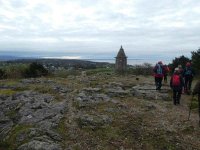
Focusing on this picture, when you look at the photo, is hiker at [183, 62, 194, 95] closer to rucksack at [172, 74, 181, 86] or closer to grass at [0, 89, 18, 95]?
rucksack at [172, 74, 181, 86]

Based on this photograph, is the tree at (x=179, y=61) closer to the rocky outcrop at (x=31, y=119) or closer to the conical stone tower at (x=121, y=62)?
the conical stone tower at (x=121, y=62)

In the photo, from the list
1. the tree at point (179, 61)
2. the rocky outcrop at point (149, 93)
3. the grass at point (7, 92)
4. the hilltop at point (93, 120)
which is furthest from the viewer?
the tree at point (179, 61)

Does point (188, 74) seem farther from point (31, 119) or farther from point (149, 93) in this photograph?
point (31, 119)

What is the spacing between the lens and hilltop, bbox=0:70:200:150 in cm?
1231

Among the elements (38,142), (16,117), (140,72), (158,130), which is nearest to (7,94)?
(16,117)

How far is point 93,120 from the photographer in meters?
14.0

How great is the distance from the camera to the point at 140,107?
1636 cm

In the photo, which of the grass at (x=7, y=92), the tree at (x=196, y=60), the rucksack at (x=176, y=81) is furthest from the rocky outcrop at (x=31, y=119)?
the tree at (x=196, y=60)

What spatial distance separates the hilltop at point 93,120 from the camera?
40.4ft

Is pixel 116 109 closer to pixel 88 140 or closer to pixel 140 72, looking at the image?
pixel 88 140

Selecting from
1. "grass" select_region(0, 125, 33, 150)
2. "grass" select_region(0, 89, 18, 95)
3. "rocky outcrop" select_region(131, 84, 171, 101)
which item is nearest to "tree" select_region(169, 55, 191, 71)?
"rocky outcrop" select_region(131, 84, 171, 101)

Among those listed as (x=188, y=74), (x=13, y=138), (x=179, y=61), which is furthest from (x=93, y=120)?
(x=179, y=61)

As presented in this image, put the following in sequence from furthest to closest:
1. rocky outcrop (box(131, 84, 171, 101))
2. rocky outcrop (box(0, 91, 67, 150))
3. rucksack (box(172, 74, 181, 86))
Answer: rocky outcrop (box(131, 84, 171, 101))
rucksack (box(172, 74, 181, 86))
rocky outcrop (box(0, 91, 67, 150))

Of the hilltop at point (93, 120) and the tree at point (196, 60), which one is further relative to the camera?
the tree at point (196, 60)
